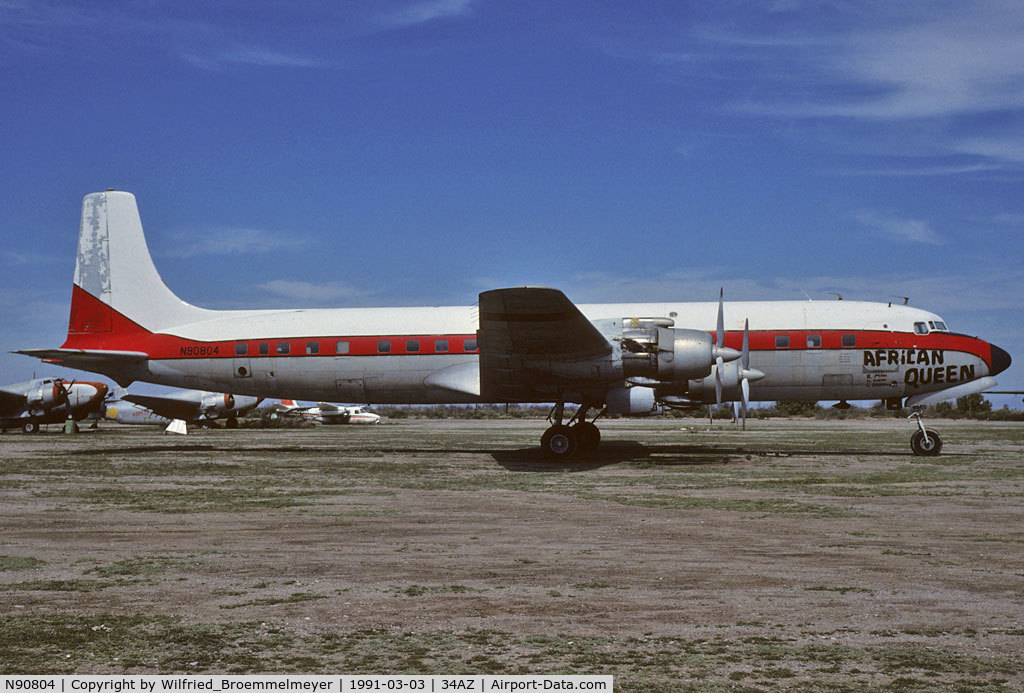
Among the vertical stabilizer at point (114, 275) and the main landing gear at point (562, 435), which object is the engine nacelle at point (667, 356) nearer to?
the main landing gear at point (562, 435)

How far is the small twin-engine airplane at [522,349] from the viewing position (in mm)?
21609

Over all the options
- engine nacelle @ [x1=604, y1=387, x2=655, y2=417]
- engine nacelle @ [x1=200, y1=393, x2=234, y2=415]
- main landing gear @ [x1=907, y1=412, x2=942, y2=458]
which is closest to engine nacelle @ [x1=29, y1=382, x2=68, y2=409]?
engine nacelle @ [x1=200, y1=393, x2=234, y2=415]

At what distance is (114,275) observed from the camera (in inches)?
1101

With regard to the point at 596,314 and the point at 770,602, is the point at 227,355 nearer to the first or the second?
the point at 596,314

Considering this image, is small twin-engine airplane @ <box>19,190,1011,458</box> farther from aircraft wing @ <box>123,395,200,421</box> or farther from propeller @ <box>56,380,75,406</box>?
aircraft wing @ <box>123,395,200,421</box>

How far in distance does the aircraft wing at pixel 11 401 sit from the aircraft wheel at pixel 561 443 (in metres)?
37.3

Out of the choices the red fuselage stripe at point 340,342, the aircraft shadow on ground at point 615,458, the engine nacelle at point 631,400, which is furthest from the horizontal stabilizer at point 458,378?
the engine nacelle at point 631,400

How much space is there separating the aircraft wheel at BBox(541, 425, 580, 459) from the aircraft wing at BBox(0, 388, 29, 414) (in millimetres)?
37261

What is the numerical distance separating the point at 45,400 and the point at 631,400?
Result: 39014mm

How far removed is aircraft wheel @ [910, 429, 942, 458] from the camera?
24872 millimetres

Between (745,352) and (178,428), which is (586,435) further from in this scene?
(178,428)
